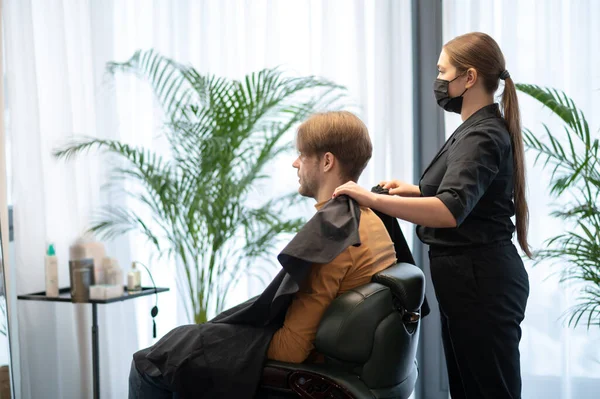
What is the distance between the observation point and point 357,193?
68.4 inches

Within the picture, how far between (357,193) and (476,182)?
0.31 m

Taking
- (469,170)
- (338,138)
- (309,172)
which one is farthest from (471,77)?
(309,172)

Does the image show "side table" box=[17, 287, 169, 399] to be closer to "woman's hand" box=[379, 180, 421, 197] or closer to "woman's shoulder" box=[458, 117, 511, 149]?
"woman's hand" box=[379, 180, 421, 197]

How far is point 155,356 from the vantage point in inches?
67.9

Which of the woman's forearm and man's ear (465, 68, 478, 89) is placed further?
man's ear (465, 68, 478, 89)

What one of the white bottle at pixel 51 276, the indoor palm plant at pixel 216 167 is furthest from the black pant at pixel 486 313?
the white bottle at pixel 51 276

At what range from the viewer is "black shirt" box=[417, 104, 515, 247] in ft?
5.74

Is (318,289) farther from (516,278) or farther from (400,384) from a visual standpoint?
(516,278)

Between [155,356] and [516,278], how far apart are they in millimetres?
965

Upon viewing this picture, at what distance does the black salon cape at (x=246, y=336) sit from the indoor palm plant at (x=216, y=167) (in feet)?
4.69

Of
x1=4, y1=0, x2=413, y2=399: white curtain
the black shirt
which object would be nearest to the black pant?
the black shirt

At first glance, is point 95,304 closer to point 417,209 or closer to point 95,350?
point 95,350

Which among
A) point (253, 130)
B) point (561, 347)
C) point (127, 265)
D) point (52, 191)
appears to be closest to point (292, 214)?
point (253, 130)

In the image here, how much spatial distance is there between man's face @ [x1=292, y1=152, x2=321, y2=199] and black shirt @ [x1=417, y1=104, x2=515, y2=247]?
325 mm
